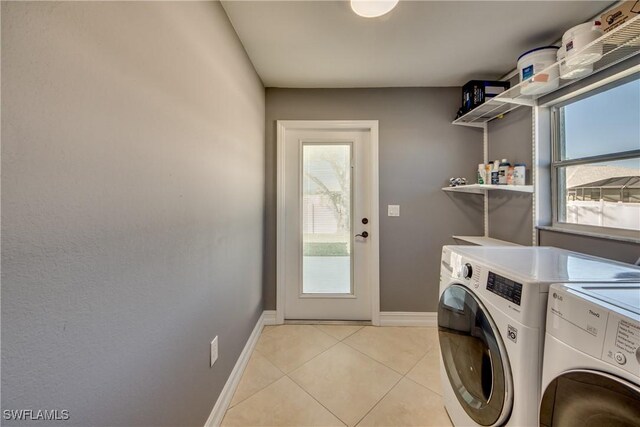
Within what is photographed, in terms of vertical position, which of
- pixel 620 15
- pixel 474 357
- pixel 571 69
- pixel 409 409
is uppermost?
pixel 620 15

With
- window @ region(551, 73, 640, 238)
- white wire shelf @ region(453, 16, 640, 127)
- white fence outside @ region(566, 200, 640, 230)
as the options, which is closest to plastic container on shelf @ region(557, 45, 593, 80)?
white wire shelf @ region(453, 16, 640, 127)

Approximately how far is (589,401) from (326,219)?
1.94 meters

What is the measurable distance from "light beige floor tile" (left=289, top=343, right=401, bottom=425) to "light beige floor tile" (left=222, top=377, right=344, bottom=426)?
0.18ft

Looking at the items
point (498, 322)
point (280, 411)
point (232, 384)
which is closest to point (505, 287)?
point (498, 322)

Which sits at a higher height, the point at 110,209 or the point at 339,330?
the point at 110,209

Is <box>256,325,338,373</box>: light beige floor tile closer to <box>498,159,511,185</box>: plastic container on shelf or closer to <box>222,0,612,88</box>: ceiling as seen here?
<box>498,159,511,185</box>: plastic container on shelf

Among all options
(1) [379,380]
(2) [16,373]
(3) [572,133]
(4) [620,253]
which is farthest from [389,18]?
(1) [379,380]

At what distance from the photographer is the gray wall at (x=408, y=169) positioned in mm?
2316

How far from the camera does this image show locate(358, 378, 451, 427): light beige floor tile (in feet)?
4.31

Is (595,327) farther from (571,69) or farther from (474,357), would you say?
(571,69)

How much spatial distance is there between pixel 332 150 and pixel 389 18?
3.71 ft

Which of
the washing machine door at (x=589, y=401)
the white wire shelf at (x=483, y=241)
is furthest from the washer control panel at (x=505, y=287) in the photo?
the white wire shelf at (x=483, y=241)

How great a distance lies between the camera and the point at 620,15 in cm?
114

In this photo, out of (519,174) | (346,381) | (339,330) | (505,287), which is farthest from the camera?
(339,330)
